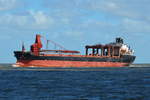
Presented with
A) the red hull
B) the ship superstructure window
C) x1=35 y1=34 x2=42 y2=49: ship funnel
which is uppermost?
x1=35 y1=34 x2=42 y2=49: ship funnel

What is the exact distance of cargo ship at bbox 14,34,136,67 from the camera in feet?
354

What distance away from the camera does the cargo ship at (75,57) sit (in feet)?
354

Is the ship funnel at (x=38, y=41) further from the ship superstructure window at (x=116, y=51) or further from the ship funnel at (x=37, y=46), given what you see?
the ship superstructure window at (x=116, y=51)

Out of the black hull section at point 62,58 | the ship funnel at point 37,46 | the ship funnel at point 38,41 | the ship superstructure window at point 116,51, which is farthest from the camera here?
the ship superstructure window at point 116,51

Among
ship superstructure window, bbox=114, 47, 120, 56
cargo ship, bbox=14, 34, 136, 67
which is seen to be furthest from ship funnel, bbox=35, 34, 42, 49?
ship superstructure window, bbox=114, 47, 120, 56

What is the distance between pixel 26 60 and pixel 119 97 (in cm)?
7298

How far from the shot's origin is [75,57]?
369 ft

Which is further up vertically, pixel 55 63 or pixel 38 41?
pixel 38 41

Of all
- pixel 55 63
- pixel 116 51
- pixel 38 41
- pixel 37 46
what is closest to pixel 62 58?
pixel 55 63

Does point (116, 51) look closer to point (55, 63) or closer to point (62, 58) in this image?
point (62, 58)

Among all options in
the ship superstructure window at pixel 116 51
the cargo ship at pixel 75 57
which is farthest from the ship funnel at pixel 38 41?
the ship superstructure window at pixel 116 51

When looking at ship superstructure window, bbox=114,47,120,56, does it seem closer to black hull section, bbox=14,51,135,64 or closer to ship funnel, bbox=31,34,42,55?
black hull section, bbox=14,51,135,64

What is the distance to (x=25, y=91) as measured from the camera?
42094 mm

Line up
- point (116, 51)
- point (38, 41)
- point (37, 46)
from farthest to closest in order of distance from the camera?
point (116, 51), point (38, 41), point (37, 46)
